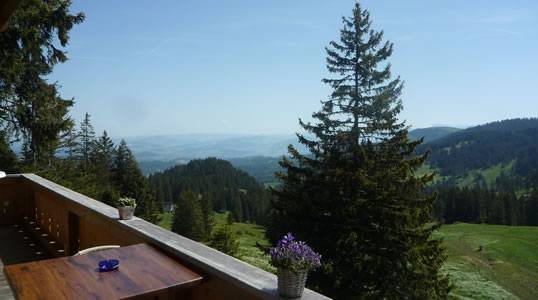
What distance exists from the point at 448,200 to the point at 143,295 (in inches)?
3115

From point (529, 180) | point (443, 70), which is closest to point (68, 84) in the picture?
point (443, 70)

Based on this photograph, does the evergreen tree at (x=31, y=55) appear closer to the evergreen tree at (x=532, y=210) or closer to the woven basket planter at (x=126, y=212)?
the woven basket planter at (x=126, y=212)

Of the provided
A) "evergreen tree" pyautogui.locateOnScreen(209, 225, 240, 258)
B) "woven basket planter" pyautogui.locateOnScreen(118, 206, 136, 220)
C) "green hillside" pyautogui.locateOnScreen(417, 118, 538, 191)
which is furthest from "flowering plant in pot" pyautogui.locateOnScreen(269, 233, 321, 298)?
"green hillside" pyautogui.locateOnScreen(417, 118, 538, 191)

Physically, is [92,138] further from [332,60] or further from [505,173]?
[505,173]

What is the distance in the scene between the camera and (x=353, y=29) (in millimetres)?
16750

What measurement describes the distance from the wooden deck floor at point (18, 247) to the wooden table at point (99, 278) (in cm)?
233

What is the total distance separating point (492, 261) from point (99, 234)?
54.5 meters

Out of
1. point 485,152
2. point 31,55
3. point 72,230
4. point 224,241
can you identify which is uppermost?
point 31,55

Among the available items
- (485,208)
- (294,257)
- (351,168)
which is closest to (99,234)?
(294,257)

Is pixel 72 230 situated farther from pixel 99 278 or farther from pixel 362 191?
pixel 362 191

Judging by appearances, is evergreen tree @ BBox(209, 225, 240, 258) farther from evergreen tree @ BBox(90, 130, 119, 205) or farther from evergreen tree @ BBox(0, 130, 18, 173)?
evergreen tree @ BBox(0, 130, 18, 173)

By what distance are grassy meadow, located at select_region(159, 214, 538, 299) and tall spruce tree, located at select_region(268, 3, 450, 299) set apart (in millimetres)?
15140

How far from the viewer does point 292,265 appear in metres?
1.73

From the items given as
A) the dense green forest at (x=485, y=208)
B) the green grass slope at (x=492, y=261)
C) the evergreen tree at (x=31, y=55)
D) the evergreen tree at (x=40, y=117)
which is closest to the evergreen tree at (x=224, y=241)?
the green grass slope at (x=492, y=261)
